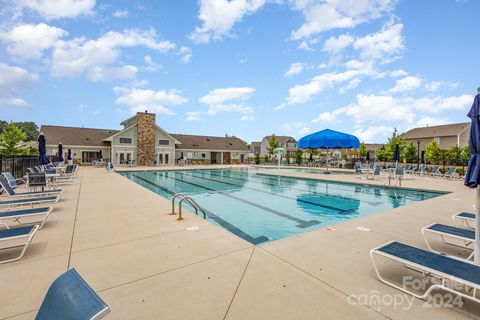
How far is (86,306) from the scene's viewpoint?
1.16m

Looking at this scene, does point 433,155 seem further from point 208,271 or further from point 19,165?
point 19,165

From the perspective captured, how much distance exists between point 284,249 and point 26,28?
17930 mm

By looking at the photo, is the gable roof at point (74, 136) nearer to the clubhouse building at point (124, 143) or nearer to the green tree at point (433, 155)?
the clubhouse building at point (124, 143)

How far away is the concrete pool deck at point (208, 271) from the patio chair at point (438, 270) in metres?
0.19

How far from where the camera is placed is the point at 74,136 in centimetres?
2909

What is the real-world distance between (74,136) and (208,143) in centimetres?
1924

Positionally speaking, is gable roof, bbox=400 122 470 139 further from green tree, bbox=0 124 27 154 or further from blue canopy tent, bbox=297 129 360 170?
green tree, bbox=0 124 27 154

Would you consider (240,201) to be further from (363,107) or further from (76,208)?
(363,107)

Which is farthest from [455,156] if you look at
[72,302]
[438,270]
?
[72,302]

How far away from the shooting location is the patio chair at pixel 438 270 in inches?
87.3

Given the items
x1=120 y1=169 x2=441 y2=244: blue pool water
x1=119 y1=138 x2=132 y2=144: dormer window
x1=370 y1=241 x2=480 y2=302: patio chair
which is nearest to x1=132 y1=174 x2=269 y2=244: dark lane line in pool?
x1=120 y1=169 x2=441 y2=244: blue pool water

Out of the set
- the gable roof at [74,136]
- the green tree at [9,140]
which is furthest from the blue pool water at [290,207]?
the gable roof at [74,136]

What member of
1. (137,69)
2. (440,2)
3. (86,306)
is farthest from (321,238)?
(137,69)

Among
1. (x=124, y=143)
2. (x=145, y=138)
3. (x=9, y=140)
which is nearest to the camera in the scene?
(x=9, y=140)
